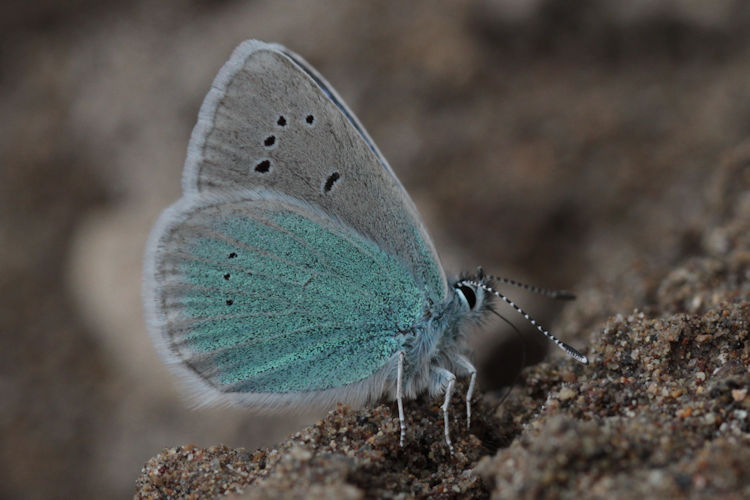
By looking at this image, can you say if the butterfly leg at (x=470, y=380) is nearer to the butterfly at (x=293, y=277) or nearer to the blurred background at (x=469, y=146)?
the butterfly at (x=293, y=277)

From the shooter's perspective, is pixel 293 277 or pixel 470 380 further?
pixel 293 277

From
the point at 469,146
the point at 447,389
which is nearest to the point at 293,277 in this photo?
the point at 447,389

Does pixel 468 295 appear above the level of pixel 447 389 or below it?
above

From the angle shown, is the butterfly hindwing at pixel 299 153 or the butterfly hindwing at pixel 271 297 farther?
the butterfly hindwing at pixel 271 297

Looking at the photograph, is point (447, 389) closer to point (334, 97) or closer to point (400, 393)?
point (400, 393)

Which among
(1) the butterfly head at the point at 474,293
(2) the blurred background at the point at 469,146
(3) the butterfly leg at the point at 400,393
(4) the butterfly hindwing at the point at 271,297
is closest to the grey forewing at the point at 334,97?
(4) the butterfly hindwing at the point at 271,297

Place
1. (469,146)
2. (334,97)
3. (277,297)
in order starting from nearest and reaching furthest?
(334,97) → (277,297) → (469,146)

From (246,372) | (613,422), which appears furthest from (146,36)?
(613,422)

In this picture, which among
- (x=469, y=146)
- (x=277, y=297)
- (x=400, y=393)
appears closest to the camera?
(x=400, y=393)
